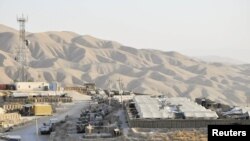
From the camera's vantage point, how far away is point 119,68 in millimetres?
139500

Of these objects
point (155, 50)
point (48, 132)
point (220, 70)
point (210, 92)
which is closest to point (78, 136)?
point (48, 132)

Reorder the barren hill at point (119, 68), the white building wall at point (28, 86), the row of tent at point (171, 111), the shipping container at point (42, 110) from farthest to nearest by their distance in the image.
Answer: the barren hill at point (119, 68)
the white building wall at point (28, 86)
the shipping container at point (42, 110)
the row of tent at point (171, 111)

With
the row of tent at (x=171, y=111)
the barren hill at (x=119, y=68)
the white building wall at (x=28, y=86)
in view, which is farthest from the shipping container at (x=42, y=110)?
the barren hill at (x=119, y=68)

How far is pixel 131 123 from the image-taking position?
26703 mm

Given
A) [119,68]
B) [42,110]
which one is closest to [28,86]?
[42,110]

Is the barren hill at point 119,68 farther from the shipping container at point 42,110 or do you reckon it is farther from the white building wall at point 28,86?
the shipping container at point 42,110

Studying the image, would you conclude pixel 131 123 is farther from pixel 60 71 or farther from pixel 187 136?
pixel 60 71

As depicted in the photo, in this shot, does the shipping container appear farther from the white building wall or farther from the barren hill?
the barren hill

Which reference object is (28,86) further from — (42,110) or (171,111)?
(171,111)

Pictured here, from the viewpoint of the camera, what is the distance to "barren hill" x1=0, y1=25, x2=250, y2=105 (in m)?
109

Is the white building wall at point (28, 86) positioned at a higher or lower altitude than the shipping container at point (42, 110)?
higher

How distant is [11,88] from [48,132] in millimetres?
30068

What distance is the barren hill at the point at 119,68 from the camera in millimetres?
109438

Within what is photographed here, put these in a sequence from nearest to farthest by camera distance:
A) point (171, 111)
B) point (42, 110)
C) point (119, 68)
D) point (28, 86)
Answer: point (171, 111) < point (42, 110) < point (28, 86) < point (119, 68)
